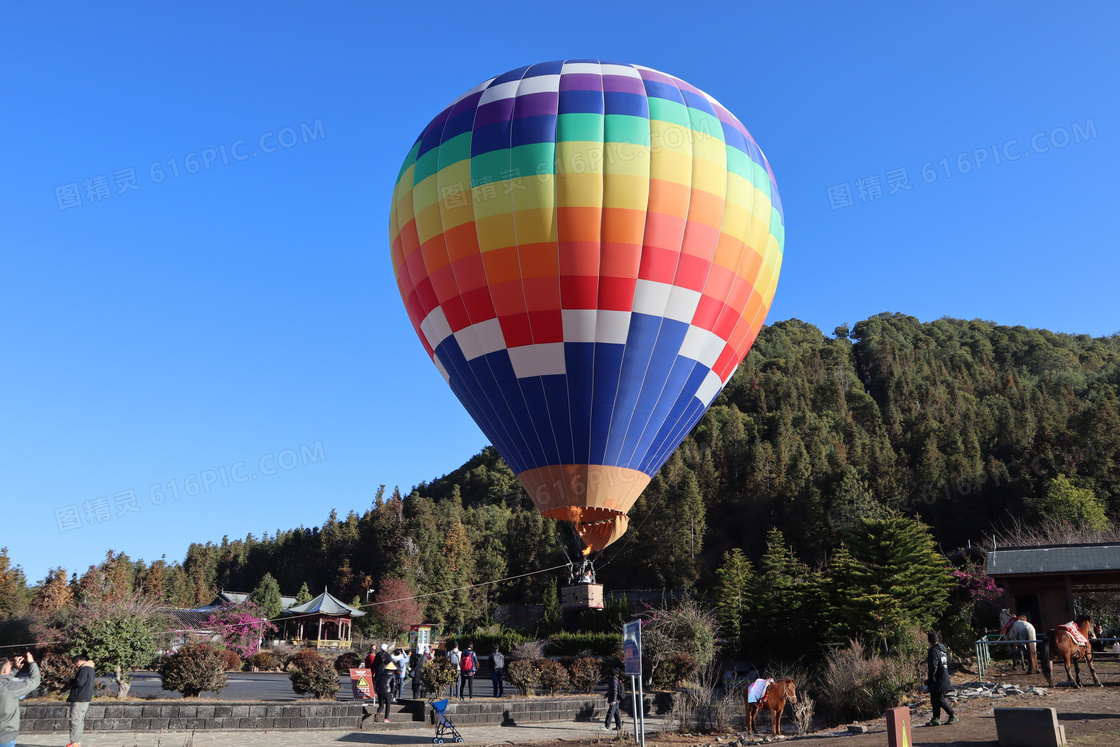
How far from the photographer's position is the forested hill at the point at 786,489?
6072 cm

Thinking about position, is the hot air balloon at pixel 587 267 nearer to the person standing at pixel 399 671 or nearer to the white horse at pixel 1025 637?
the person standing at pixel 399 671

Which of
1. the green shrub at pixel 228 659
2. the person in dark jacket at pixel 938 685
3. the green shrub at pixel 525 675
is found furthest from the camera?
the green shrub at pixel 525 675

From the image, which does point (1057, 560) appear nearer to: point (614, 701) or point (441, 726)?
point (614, 701)

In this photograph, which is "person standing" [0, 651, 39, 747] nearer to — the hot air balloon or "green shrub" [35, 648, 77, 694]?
"green shrub" [35, 648, 77, 694]

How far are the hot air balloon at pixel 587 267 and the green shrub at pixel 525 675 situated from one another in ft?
11.8

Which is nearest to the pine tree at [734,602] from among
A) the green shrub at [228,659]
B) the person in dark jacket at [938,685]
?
the green shrub at [228,659]

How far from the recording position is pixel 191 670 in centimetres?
1523

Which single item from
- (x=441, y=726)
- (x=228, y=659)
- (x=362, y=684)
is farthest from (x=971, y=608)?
(x=228, y=659)

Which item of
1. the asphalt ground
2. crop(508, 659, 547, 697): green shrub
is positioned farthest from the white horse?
crop(508, 659, 547, 697): green shrub

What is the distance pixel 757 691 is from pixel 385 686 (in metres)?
6.81

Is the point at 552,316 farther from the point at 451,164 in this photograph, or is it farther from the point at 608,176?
the point at 451,164

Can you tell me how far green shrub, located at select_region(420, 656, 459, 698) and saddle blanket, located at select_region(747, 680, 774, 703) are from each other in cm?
681

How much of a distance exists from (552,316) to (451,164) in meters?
4.54

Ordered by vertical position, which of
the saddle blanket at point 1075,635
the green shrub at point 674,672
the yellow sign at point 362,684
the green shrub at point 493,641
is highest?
the saddle blanket at point 1075,635
